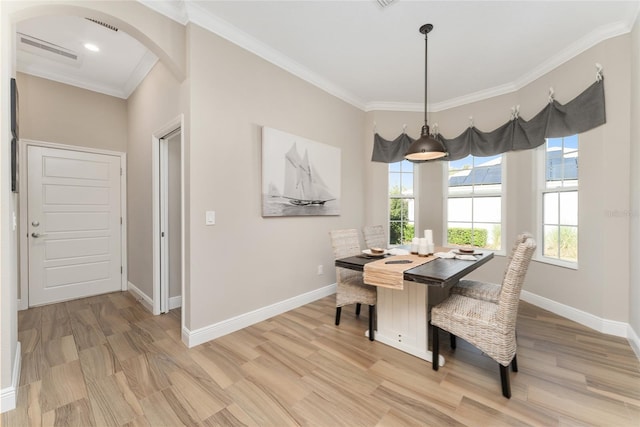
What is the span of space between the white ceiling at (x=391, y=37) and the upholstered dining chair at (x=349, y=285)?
207 cm

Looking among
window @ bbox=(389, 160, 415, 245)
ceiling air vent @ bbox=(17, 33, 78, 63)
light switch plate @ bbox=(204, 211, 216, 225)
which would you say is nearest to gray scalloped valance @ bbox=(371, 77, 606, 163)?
window @ bbox=(389, 160, 415, 245)

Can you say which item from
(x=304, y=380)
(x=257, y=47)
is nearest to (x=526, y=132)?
(x=257, y=47)

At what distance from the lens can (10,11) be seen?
167 centimetres

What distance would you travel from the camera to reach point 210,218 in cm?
244

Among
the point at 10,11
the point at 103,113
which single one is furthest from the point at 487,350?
the point at 103,113

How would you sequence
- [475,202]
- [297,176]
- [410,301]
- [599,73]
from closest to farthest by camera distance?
[410,301] → [599,73] → [297,176] → [475,202]

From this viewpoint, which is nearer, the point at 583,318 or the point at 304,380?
the point at 304,380

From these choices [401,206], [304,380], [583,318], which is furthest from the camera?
[401,206]

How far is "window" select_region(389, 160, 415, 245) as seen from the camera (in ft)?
14.4

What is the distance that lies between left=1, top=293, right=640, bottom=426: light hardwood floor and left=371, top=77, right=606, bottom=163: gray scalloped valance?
2135 mm

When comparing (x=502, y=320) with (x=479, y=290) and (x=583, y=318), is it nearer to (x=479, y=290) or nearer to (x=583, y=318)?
(x=479, y=290)

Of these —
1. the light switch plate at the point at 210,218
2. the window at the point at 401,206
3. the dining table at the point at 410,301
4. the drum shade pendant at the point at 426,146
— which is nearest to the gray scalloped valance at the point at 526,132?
the window at the point at 401,206

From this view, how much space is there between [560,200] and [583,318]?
1.31 m

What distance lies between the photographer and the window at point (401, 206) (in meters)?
4.39
